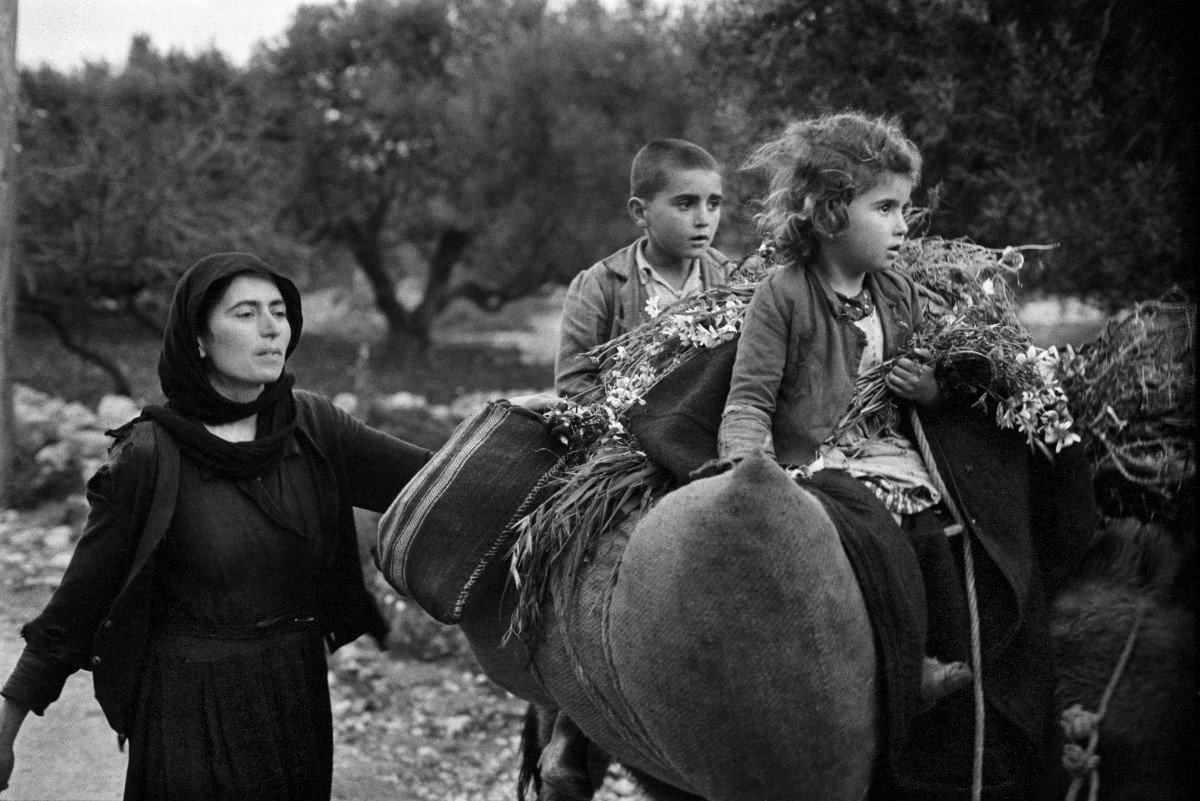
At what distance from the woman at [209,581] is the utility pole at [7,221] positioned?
23.9ft

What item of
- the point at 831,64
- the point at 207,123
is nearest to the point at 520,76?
the point at 207,123

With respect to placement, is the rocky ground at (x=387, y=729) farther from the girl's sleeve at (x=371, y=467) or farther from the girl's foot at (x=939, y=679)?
the girl's foot at (x=939, y=679)

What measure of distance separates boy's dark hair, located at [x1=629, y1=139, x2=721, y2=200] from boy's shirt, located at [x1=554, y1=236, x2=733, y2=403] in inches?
7.6

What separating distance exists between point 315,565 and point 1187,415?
2232mm

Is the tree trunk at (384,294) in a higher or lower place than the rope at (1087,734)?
higher

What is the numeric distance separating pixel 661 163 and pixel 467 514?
152 centimetres

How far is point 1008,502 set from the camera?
211 cm

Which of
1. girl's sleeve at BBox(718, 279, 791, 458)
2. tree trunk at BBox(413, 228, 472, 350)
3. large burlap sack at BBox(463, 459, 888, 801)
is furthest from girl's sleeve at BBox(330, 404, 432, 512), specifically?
tree trunk at BBox(413, 228, 472, 350)

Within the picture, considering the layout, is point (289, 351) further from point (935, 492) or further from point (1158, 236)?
point (1158, 236)

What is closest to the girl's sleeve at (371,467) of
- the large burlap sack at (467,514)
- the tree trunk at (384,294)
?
the large burlap sack at (467,514)

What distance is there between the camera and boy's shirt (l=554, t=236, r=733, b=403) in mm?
3344

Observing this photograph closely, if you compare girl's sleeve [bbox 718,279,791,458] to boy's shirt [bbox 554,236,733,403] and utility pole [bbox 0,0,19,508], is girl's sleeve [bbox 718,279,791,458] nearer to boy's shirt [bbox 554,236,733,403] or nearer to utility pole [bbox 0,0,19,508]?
boy's shirt [bbox 554,236,733,403]

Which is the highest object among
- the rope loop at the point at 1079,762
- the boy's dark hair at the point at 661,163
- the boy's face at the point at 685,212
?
the boy's dark hair at the point at 661,163

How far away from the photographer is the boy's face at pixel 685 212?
11.3 feet
